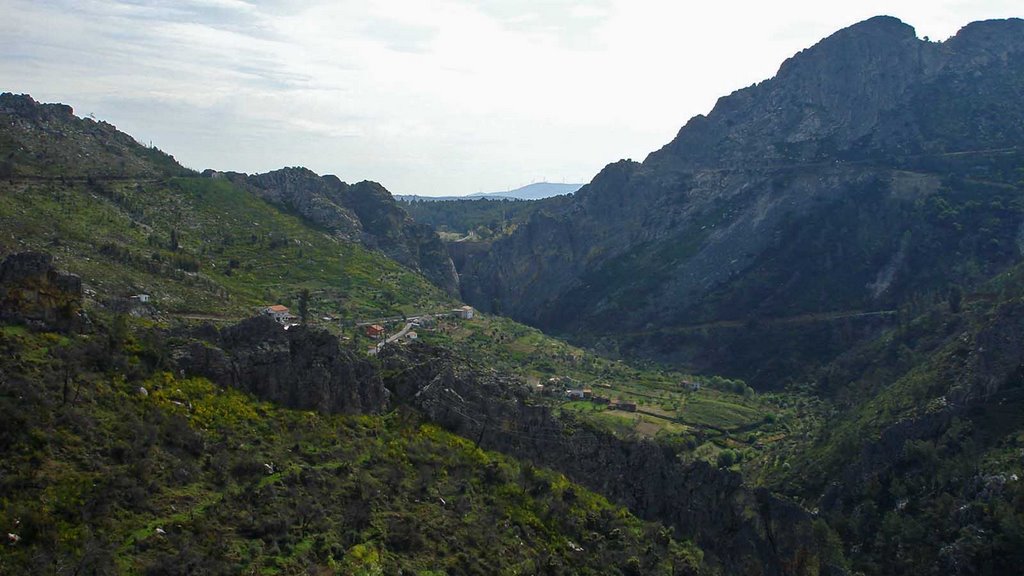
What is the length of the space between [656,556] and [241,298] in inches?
2198

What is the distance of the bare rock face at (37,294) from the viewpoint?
34.1m

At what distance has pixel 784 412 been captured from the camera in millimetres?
94500

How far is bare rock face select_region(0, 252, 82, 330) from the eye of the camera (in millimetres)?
34125

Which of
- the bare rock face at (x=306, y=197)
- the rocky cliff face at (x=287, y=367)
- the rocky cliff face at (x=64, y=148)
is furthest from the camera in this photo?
the bare rock face at (x=306, y=197)

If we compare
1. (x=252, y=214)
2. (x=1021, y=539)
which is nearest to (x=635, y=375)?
(x=252, y=214)

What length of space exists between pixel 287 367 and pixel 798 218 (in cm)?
11650

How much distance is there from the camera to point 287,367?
3962 centimetres

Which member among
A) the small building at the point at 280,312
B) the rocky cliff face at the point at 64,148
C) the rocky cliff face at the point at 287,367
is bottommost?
the small building at the point at 280,312

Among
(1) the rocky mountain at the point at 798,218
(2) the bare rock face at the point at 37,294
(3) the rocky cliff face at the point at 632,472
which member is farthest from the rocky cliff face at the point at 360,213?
(2) the bare rock face at the point at 37,294

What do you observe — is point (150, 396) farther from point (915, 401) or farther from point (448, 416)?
A: point (915, 401)

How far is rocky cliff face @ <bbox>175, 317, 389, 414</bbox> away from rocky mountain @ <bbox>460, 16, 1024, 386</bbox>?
3131 inches

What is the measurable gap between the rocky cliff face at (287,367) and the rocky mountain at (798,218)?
261 feet

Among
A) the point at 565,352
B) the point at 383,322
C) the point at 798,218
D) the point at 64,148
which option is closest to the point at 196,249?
the point at 383,322

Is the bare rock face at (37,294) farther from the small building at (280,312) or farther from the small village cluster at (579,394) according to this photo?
the small village cluster at (579,394)
